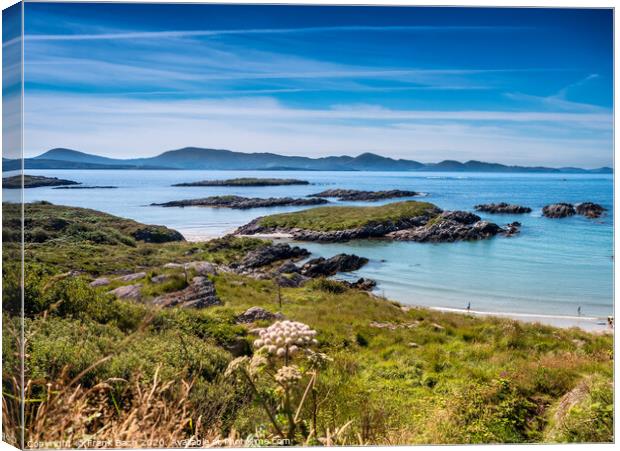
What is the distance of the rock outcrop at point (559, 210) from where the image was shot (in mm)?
5000

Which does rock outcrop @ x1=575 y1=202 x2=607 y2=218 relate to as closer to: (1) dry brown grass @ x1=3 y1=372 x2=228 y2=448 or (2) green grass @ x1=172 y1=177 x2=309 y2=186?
(2) green grass @ x1=172 y1=177 x2=309 y2=186

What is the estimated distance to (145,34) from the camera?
453cm

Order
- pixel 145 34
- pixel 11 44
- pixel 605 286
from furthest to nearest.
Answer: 1. pixel 605 286
2. pixel 145 34
3. pixel 11 44

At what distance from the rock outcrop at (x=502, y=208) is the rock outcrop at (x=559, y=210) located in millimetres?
156

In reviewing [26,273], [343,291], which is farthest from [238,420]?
[26,273]

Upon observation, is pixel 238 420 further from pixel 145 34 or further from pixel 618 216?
pixel 618 216

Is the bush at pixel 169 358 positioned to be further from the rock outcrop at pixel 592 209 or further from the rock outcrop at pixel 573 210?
the rock outcrop at pixel 592 209

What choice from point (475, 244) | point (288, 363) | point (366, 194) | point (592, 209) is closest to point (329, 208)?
point (366, 194)

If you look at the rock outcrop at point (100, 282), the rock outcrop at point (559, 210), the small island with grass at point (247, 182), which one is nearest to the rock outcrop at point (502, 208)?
the rock outcrop at point (559, 210)

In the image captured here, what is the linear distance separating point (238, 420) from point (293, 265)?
135cm

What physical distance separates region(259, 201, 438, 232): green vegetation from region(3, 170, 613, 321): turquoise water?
109 millimetres

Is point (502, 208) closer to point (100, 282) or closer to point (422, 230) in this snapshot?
point (422, 230)

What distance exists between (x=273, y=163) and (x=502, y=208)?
6.74ft

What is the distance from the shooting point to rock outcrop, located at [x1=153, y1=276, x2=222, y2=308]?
15.7ft
